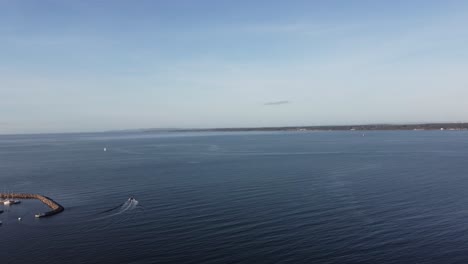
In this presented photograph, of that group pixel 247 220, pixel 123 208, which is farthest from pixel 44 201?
pixel 247 220

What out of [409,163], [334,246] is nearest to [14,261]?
[334,246]

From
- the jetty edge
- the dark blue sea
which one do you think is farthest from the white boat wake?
the jetty edge

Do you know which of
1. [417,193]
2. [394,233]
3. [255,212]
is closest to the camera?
[394,233]

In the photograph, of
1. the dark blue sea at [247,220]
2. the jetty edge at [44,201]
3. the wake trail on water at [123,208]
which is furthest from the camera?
the jetty edge at [44,201]

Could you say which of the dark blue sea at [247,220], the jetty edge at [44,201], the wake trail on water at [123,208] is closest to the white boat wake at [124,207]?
the wake trail on water at [123,208]

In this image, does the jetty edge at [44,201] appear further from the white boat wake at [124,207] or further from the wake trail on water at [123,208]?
the white boat wake at [124,207]

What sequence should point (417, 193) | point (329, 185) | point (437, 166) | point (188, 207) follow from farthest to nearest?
point (437, 166)
point (329, 185)
point (417, 193)
point (188, 207)

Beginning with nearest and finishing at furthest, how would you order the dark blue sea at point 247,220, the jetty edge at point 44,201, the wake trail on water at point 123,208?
1. the dark blue sea at point 247,220
2. the wake trail on water at point 123,208
3. the jetty edge at point 44,201

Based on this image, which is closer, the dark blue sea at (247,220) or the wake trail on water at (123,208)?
the dark blue sea at (247,220)

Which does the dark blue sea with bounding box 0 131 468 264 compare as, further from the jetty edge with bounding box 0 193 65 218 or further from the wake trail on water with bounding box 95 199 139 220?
the jetty edge with bounding box 0 193 65 218

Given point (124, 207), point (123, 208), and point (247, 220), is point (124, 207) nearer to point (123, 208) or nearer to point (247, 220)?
point (123, 208)

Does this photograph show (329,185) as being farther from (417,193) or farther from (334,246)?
(334,246)
